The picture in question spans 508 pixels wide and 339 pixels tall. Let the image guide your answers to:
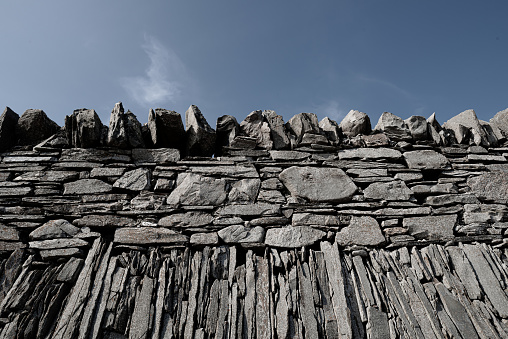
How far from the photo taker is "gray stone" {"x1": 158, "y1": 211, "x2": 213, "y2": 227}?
3.29 meters

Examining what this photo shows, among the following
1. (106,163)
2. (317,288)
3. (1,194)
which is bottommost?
(317,288)

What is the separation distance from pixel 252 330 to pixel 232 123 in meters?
2.34

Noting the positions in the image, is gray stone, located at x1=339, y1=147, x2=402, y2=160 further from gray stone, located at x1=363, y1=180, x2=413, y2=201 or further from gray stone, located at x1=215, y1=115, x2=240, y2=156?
gray stone, located at x1=215, y1=115, x2=240, y2=156

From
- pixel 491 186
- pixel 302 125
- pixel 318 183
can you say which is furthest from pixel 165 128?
pixel 491 186

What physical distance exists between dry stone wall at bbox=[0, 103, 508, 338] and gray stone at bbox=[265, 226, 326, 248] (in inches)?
0.8

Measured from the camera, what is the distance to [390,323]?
110 inches

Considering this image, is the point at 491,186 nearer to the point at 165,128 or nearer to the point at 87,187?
the point at 165,128

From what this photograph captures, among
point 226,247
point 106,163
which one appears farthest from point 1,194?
point 226,247

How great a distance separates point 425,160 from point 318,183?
1.41 metres

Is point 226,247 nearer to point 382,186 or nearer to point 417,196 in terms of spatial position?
point 382,186

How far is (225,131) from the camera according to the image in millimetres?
4023

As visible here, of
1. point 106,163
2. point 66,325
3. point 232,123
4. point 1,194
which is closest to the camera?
point 66,325

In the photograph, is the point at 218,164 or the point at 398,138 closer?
the point at 218,164

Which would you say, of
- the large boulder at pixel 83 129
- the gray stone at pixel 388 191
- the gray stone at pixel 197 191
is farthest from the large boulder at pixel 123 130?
the gray stone at pixel 388 191
